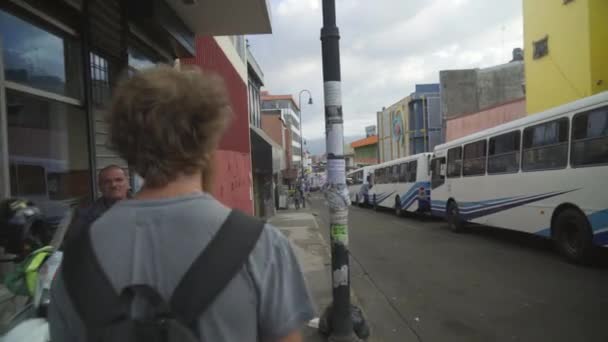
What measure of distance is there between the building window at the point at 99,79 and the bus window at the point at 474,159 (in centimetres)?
960

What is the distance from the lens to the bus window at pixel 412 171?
58.9ft

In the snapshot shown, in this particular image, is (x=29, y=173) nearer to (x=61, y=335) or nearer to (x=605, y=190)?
(x=61, y=335)

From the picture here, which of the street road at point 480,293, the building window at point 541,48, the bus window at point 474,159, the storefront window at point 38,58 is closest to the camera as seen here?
the storefront window at point 38,58

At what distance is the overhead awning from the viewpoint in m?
5.98

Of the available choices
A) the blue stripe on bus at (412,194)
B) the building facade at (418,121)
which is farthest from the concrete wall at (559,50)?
the building facade at (418,121)

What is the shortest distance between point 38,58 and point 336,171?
3.18 meters

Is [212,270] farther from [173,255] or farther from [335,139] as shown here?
[335,139]

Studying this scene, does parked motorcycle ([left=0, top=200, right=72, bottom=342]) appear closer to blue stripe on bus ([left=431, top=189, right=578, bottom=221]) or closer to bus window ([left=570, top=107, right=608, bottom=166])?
bus window ([left=570, top=107, right=608, bottom=166])

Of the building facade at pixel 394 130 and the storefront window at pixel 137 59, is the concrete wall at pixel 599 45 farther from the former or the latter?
the building facade at pixel 394 130

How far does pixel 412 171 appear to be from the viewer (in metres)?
18.3

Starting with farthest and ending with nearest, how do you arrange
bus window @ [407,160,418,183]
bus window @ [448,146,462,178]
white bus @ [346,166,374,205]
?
white bus @ [346,166,374,205] → bus window @ [407,160,418,183] → bus window @ [448,146,462,178]

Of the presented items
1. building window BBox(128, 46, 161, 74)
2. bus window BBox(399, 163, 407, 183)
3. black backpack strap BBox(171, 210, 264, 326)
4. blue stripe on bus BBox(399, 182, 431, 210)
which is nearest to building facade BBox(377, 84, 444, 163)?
bus window BBox(399, 163, 407, 183)

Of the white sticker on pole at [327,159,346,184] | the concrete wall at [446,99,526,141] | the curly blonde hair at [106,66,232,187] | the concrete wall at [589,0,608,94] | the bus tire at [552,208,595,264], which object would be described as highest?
the concrete wall at [589,0,608,94]

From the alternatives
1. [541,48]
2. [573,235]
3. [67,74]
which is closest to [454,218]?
[573,235]
